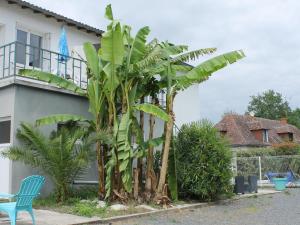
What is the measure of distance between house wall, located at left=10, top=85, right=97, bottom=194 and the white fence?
17129 mm

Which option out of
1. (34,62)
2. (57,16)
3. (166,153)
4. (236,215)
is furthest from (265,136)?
(236,215)

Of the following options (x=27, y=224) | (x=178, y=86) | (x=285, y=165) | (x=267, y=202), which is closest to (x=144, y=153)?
(x=178, y=86)

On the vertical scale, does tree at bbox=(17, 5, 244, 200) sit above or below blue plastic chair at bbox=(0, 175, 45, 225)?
above

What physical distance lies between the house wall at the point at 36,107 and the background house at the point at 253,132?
1398 inches

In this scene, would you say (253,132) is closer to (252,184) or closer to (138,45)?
(252,184)

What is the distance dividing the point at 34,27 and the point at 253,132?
38.6 metres

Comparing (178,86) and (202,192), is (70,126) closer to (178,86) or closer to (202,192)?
(178,86)

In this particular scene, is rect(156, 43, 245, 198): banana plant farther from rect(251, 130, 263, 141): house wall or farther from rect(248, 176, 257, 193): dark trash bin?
rect(251, 130, 263, 141): house wall

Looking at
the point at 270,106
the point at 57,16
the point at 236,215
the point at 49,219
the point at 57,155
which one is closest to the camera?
the point at 49,219

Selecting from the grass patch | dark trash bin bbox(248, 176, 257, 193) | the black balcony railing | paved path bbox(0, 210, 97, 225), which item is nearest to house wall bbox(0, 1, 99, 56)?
the black balcony railing

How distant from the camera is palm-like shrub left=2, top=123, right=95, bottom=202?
1234 cm

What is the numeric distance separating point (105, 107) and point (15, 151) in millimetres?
3158

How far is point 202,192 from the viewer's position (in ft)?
48.6

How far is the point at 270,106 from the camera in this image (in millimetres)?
81375
